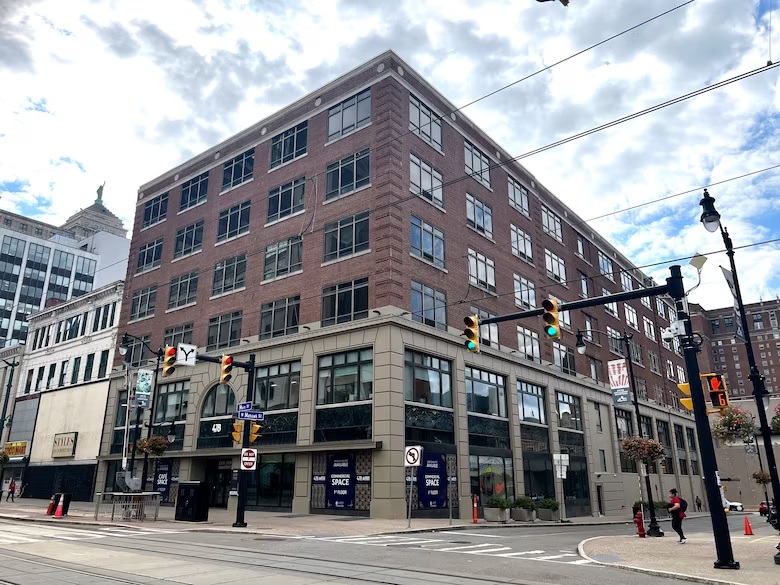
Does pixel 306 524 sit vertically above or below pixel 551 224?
below

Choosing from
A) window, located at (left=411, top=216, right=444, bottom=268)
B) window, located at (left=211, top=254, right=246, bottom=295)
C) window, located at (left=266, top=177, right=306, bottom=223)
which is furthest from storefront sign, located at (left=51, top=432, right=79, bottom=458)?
window, located at (left=411, top=216, right=444, bottom=268)

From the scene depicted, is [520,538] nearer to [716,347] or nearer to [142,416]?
[142,416]

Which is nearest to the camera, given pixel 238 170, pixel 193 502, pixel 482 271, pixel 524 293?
pixel 193 502

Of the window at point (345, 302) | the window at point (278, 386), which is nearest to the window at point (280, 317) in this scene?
the window at point (278, 386)

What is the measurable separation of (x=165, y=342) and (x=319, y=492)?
19.0 meters

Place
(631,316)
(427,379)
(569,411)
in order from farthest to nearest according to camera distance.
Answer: (631,316) < (569,411) < (427,379)

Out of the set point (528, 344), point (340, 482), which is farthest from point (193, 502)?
point (528, 344)

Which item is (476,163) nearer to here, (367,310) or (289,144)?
(289,144)

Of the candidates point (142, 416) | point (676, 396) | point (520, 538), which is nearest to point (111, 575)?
point (520, 538)

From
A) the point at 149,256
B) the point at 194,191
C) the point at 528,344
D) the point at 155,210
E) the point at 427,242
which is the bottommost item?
the point at 528,344

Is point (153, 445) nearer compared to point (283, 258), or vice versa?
point (153, 445)

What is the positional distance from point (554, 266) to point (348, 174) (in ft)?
70.5

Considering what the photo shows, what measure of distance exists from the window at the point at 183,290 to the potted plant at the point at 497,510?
23999 mm

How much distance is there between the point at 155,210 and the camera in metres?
48.4
